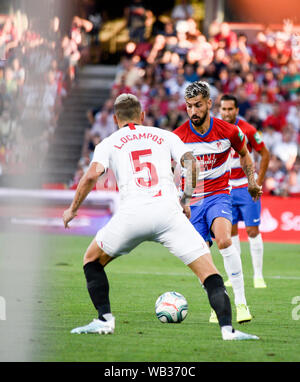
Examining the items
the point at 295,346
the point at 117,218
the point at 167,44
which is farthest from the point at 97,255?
the point at 167,44

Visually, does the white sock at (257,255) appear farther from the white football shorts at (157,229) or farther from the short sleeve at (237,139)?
the white football shorts at (157,229)

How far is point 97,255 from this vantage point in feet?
21.9

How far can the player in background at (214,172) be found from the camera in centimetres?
764

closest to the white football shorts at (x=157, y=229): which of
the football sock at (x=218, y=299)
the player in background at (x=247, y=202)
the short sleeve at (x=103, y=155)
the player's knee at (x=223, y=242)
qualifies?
the football sock at (x=218, y=299)

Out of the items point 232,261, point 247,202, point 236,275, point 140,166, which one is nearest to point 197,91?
point 140,166

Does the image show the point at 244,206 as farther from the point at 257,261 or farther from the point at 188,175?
the point at 188,175

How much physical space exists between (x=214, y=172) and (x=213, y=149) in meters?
0.23

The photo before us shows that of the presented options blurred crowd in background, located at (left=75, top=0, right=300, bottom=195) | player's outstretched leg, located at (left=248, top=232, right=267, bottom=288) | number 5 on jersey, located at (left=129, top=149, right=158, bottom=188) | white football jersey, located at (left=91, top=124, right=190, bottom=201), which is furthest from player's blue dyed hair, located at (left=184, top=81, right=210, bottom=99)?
blurred crowd in background, located at (left=75, top=0, right=300, bottom=195)

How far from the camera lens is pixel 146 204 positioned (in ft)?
21.2

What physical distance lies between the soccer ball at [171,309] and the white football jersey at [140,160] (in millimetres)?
1449

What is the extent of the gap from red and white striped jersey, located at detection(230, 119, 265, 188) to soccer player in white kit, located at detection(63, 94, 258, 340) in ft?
12.3

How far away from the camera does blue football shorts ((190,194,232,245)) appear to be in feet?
25.3

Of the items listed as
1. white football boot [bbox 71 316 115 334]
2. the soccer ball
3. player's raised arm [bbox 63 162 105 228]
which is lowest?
the soccer ball
